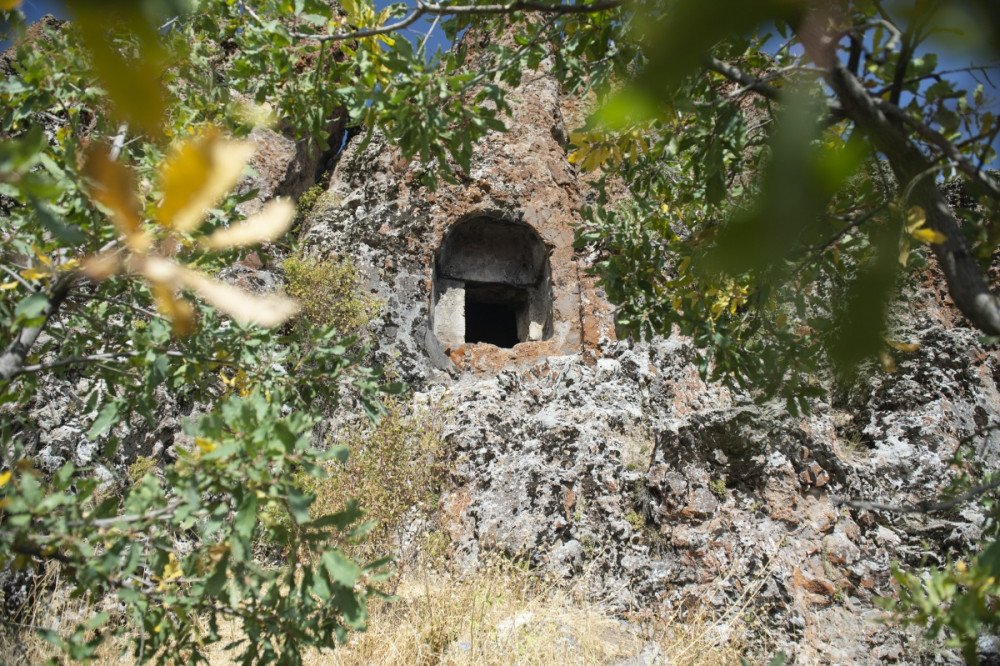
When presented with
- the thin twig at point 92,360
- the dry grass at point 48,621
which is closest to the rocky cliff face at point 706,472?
the thin twig at point 92,360

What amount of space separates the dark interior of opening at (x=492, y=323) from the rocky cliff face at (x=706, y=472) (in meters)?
2.17

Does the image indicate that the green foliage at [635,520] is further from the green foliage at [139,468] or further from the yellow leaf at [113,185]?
the yellow leaf at [113,185]

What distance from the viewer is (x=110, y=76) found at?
0.98ft

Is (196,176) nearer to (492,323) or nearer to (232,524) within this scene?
(232,524)

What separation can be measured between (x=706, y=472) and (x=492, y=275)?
4.28 meters

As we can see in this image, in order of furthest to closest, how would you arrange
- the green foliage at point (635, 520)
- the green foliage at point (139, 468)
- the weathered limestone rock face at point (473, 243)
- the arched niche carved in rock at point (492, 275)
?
the arched niche carved in rock at point (492, 275), the weathered limestone rock face at point (473, 243), the green foliage at point (139, 468), the green foliage at point (635, 520)

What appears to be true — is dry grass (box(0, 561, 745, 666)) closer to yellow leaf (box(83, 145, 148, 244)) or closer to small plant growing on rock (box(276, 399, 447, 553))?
small plant growing on rock (box(276, 399, 447, 553))

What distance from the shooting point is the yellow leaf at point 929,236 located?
3.62 ft

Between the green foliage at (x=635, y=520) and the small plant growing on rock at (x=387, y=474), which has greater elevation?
the small plant growing on rock at (x=387, y=474)

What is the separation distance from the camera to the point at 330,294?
19.2 ft

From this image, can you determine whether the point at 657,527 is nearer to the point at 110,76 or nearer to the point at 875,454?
the point at 875,454

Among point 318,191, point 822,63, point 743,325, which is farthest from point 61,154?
point 318,191

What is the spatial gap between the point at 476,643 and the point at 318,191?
5.81 meters

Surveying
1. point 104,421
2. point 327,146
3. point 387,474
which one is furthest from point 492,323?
point 104,421
